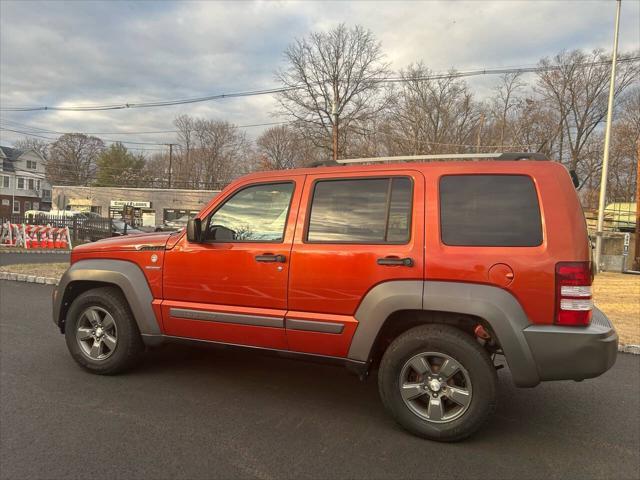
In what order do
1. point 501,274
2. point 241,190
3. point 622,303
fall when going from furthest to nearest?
1. point 622,303
2. point 241,190
3. point 501,274

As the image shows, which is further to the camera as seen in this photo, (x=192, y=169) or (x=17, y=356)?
(x=192, y=169)

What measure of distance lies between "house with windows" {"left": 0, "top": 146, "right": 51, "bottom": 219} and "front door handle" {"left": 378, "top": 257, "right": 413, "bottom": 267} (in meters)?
66.3

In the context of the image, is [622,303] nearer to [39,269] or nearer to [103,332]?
[103,332]

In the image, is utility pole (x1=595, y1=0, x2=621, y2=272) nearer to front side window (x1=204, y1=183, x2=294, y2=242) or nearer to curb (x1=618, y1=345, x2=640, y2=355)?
curb (x1=618, y1=345, x2=640, y2=355)

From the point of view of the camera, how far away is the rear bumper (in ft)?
9.55

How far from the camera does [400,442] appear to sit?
3230 millimetres

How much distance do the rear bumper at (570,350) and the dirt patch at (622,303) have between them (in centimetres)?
407

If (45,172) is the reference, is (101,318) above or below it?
below

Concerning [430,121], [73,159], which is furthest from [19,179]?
[430,121]

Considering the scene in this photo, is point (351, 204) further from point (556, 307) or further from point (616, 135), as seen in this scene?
point (616, 135)

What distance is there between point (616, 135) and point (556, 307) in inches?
1607

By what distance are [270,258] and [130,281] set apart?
1.46 m

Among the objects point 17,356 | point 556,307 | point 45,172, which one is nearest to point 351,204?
point 556,307

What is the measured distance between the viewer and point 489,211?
3164 millimetres
